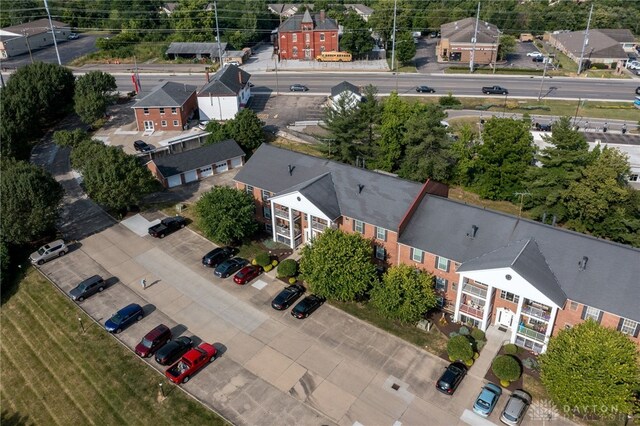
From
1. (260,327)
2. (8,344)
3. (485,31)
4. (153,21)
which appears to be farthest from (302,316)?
(153,21)

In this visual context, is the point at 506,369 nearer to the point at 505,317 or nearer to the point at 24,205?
the point at 505,317

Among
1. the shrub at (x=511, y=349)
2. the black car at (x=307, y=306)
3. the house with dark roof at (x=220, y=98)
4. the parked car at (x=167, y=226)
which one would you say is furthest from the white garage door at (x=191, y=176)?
the shrub at (x=511, y=349)

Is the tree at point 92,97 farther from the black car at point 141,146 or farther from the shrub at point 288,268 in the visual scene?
the shrub at point 288,268

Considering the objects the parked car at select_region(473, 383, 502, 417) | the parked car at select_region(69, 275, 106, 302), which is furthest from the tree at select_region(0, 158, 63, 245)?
the parked car at select_region(473, 383, 502, 417)

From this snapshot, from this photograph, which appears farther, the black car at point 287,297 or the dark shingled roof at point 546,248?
the black car at point 287,297

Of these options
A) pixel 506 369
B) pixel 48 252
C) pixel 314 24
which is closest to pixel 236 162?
pixel 48 252

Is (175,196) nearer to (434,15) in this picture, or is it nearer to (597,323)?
(597,323)
